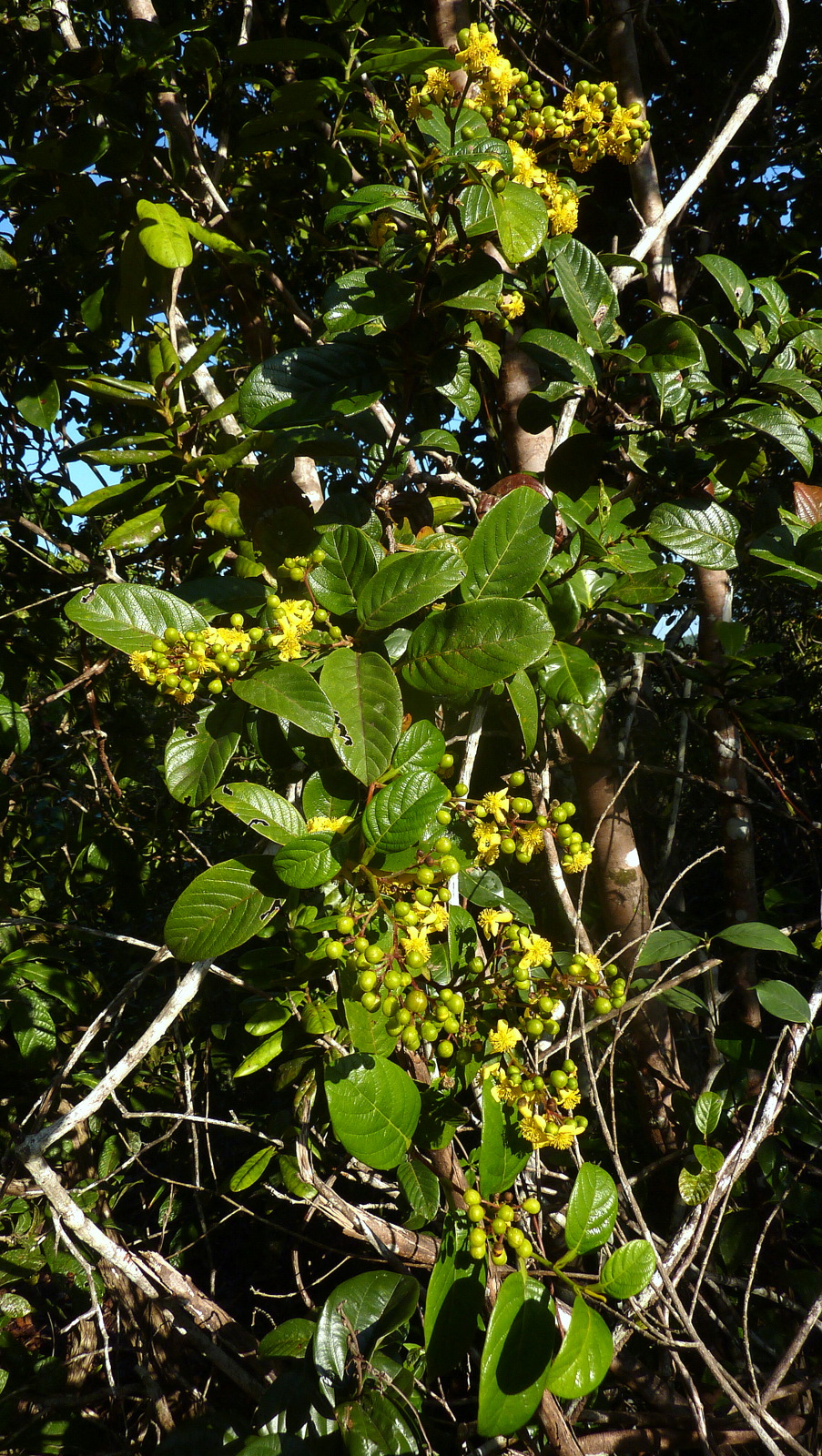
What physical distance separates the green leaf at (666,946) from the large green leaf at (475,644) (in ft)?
2.39

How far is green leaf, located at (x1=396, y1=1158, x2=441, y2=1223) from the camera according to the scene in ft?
3.31

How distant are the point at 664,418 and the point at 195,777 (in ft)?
3.36

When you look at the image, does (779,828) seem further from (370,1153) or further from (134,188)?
(134,188)

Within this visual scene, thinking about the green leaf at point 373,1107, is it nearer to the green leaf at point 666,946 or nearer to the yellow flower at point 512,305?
the green leaf at point 666,946

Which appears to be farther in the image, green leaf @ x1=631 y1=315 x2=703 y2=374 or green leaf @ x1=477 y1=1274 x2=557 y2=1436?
green leaf @ x1=631 y1=315 x2=703 y2=374

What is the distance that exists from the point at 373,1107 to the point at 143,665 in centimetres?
59

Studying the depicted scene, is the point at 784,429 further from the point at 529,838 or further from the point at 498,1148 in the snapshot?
the point at 498,1148

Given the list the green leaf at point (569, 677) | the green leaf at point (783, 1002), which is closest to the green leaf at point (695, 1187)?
the green leaf at point (783, 1002)

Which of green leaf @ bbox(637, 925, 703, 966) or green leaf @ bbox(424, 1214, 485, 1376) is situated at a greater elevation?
green leaf @ bbox(424, 1214, 485, 1376)

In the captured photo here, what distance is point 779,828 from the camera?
2225mm

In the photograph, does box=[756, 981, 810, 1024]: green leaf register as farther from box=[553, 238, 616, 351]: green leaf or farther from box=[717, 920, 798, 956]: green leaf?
box=[553, 238, 616, 351]: green leaf

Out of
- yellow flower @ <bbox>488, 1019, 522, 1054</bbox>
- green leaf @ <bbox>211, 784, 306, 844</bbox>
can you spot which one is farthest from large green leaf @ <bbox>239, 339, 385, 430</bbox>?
yellow flower @ <bbox>488, 1019, 522, 1054</bbox>

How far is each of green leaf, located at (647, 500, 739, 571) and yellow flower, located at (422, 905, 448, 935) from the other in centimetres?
71

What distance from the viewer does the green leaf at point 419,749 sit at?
0.91 m
